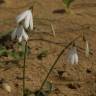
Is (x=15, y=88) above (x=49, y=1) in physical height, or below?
below

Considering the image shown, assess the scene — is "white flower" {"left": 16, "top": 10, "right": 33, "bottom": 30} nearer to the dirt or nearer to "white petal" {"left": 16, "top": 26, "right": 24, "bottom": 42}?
"white petal" {"left": 16, "top": 26, "right": 24, "bottom": 42}

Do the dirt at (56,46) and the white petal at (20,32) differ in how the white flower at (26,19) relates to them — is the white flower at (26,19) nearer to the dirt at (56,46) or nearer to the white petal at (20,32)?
the white petal at (20,32)

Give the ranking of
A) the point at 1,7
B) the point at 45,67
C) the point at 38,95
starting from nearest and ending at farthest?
the point at 38,95, the point at 45,67, the point at 1,7

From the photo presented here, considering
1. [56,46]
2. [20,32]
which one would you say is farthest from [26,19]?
[56,46]

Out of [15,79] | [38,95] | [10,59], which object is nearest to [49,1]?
[10,59]

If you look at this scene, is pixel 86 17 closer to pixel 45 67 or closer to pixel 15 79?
pixel 45 67

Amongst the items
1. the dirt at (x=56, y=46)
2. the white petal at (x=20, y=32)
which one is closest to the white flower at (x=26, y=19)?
the white petal at (x=20, y=32)

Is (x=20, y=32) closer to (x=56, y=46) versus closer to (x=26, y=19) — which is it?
(x=26, y=19)

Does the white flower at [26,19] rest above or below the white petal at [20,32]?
above

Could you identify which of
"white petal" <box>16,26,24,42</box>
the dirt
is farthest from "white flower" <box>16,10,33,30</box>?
the dirt
